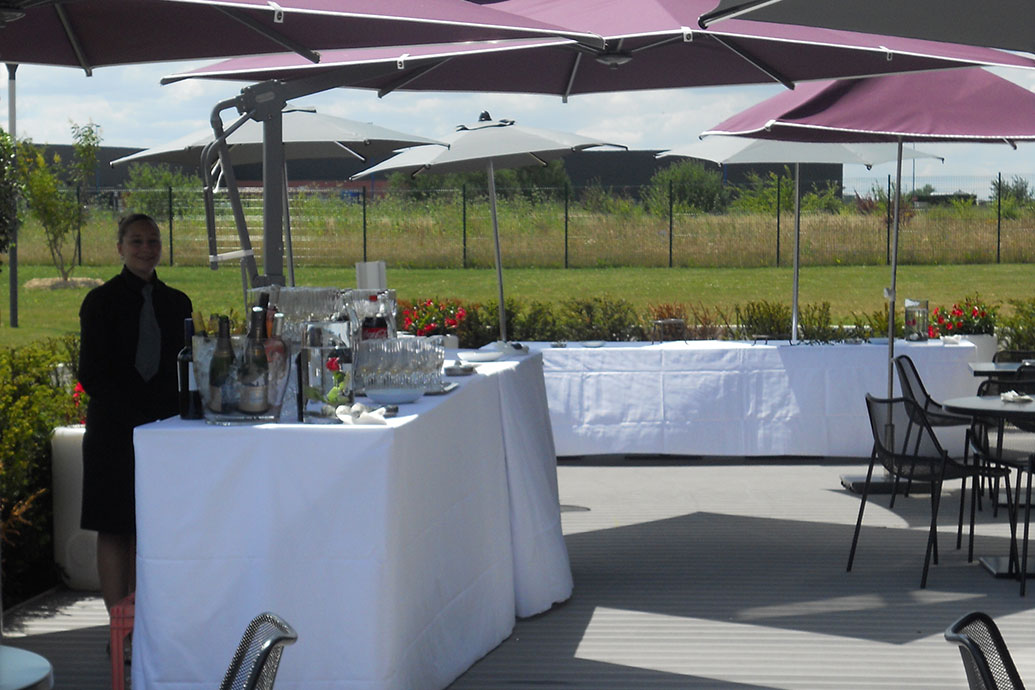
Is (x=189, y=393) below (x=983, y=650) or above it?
above

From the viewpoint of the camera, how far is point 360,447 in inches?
156

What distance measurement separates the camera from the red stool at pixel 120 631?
4191mm

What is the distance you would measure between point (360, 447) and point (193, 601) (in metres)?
0.69

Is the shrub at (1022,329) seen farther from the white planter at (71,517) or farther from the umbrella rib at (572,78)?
the white planter at (71,517)

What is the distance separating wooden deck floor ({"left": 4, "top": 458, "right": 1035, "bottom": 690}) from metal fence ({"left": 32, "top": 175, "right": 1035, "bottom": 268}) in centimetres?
2404

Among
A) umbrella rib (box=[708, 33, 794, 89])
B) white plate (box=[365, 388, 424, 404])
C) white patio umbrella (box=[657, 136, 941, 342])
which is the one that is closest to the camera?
white plate (box=[365, 388, 424, 404])

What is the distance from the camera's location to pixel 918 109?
7238mm

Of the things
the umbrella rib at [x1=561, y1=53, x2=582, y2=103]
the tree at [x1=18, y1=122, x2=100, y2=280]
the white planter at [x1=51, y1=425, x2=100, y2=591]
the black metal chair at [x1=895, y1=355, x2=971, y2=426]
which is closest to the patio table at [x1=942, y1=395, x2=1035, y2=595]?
the black metal chair at [x1=895, y1=355, x2=971, y2=426]

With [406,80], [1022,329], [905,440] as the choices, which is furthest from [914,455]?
[1022,329]

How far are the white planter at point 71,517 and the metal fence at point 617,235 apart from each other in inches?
999

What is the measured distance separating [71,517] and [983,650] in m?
4.88

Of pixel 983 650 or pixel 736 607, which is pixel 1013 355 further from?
pixel 983 650

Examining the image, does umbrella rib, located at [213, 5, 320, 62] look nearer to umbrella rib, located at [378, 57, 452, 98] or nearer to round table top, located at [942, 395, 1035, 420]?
umbrella rib, located at [378, 57, 452, 98]

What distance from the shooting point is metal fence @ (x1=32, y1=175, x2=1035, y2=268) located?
109 ft
